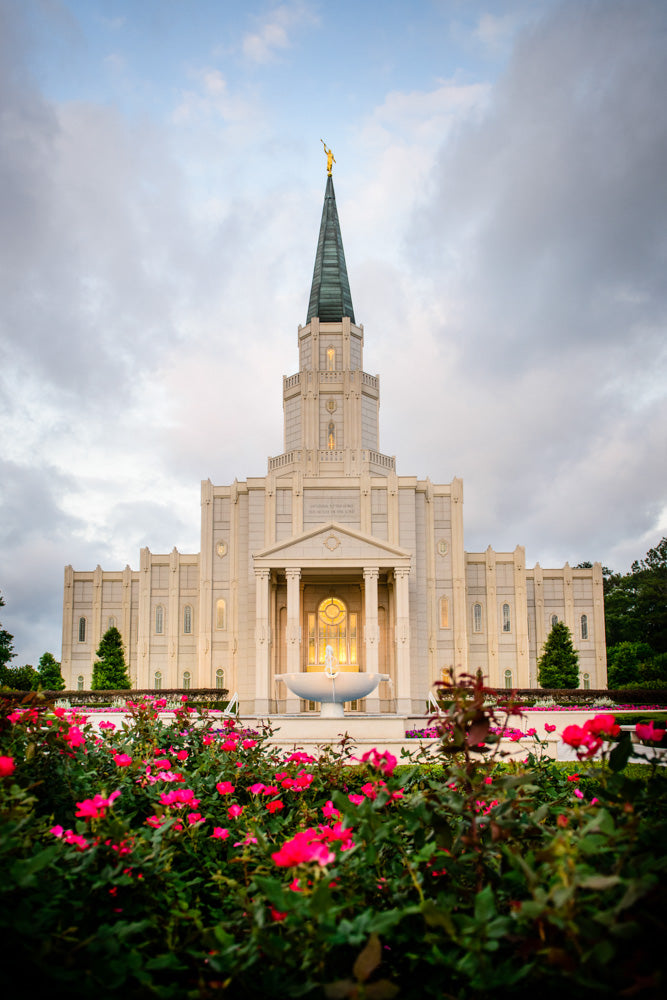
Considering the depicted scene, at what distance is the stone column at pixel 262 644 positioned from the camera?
34.5 m

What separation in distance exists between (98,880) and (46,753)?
2.28 meters

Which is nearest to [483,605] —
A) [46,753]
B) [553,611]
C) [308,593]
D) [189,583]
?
[553,611]

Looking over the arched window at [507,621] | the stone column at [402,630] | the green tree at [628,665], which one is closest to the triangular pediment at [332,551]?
the stone column at [402,630]

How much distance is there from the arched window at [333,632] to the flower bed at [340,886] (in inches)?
1284

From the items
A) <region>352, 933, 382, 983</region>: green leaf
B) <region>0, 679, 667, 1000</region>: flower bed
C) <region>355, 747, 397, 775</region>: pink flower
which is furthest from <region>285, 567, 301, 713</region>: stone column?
<region>352, 933, 382, 983</region>: green leaf

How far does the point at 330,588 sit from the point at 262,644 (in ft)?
18.5

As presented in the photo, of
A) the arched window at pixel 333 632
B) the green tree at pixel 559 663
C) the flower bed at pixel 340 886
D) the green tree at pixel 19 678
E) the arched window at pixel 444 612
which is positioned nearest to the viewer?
the flower bed at pixel 340 886

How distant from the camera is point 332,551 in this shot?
3381cm

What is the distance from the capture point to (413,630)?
39.2m

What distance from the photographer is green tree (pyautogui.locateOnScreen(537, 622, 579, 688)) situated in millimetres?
37656

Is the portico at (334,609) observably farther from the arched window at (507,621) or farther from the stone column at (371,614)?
the arched window at (507,621)

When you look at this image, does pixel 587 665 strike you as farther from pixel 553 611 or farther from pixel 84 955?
pixel 84 955

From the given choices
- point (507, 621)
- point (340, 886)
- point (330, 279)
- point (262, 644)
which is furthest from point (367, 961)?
point (330, 279)

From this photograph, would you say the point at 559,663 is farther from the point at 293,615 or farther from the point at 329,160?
the point at 329,160
